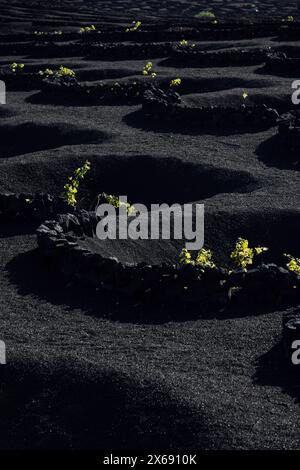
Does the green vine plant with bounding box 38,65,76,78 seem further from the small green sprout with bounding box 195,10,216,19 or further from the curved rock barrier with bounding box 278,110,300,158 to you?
the small green sprout with bounding box 195,10,216,19

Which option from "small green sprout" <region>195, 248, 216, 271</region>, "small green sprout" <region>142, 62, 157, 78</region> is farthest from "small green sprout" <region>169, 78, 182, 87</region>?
"small green sprout" <region>195, 248, 216, 271</region>

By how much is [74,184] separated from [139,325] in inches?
204

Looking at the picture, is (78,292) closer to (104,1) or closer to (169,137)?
(169,137)

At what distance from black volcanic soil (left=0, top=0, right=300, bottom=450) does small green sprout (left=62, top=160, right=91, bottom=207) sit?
0.91 feet

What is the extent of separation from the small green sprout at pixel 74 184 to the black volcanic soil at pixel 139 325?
0.28 meters

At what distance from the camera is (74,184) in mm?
14680

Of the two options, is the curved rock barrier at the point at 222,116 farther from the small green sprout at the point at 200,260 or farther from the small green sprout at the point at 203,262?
the small green sprout at the point at 203,262

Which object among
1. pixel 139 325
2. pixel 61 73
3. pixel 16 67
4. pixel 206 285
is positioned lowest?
pixel 16 67

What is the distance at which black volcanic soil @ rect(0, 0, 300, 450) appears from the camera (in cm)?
788

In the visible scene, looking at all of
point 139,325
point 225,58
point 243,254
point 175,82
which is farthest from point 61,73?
point 139,325

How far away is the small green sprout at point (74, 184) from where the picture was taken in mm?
14250

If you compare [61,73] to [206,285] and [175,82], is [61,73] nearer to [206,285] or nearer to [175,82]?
[175,82]

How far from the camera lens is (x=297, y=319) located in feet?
30.7
